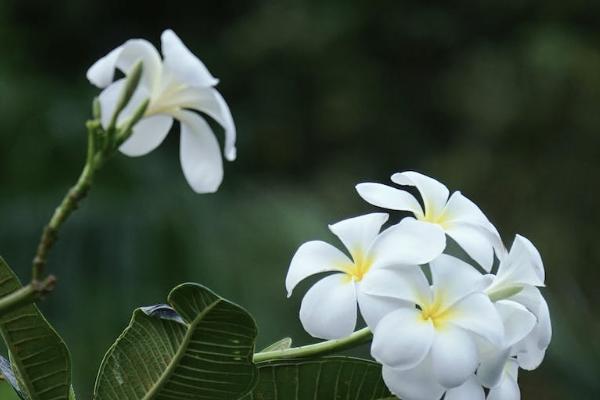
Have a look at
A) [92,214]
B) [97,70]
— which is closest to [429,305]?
[97,70]

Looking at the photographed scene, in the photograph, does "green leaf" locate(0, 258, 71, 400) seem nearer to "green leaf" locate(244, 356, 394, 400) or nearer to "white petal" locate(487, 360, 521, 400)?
"green leaf" locate(244, 356, 394, 400)

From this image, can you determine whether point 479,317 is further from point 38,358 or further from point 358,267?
point 38,358

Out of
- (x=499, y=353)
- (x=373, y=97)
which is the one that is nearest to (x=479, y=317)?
(x=499, y=353)

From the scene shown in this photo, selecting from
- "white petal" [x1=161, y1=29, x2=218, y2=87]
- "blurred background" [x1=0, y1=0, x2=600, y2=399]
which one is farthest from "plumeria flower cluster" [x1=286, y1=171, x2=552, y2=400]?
"blurred background" [x1=0, y1=0, x2=600, y2=399]

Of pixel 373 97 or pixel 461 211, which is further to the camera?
pixel 373 97

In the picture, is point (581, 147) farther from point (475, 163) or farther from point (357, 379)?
point (357, 379)

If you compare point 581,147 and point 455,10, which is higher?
point 455,10
